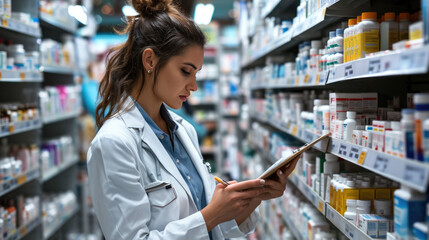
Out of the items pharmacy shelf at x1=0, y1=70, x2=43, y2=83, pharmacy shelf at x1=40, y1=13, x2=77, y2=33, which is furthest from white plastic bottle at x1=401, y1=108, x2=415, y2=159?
pharmacy shelf at x1=40, y1=13, x2=77, y2=33

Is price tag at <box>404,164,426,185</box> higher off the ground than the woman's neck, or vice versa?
the woman's neck

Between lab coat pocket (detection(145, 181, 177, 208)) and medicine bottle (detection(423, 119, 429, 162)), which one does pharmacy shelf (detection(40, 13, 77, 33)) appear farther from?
medicine bottle (detection(423, 119, 429, 162))

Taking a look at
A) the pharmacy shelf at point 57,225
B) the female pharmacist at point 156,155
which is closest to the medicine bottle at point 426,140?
the female pharmacist at point 156,155

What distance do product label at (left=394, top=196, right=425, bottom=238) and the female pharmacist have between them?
600mm

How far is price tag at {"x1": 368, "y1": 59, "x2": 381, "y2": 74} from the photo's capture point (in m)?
1.41

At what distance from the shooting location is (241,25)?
6.41 m

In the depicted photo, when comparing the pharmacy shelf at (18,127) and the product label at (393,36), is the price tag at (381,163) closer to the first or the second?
the product label at (393,36)

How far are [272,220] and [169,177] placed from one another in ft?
8.29

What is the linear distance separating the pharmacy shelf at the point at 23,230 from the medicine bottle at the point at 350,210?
7.93ft

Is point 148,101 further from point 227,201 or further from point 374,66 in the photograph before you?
point 374,66

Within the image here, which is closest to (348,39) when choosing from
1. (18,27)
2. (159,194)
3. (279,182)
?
(279,182)

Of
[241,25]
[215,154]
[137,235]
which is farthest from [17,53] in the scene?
[215,154]

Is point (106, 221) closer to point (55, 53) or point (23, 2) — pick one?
point (23, 2)

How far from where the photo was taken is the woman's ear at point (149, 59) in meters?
1.91
